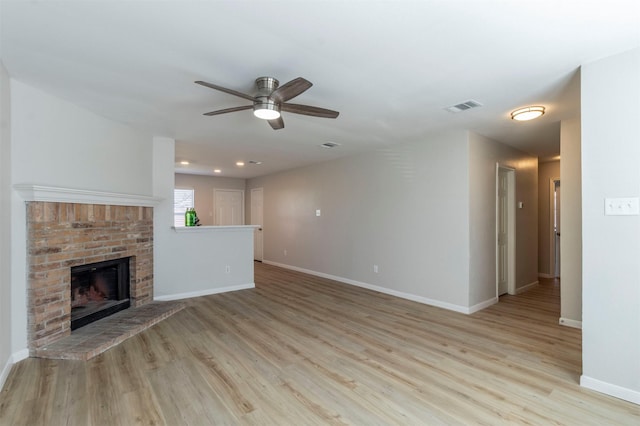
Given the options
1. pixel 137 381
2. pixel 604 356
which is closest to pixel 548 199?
pixel 604 356

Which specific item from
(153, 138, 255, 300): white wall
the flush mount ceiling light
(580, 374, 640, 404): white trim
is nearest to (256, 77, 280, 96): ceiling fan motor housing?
the flush mount ceiling light

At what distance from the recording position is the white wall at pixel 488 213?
4.04m

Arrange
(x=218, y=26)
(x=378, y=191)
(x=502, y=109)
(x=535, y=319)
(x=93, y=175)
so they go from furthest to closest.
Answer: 1. (x=378, y=191)
2. (x=535, y=319)
3. (x=93, y=175)
4. (x=502, y=109)
5. (x=218, y=26)

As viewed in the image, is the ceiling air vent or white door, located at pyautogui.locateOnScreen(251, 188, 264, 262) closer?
the ceiling air vent

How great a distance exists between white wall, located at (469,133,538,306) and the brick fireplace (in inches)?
175

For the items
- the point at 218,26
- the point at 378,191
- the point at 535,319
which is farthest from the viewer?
the point at 378,191

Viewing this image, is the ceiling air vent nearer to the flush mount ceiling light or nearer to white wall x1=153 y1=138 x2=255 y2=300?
the flush mount ceiling light

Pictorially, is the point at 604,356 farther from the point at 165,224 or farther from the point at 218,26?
the point at 165,224

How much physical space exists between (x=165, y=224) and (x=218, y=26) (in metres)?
3.42

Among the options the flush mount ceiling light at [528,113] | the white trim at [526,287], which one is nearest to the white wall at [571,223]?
the flush mount ceiling light at [528,113]

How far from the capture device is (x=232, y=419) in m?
1.90

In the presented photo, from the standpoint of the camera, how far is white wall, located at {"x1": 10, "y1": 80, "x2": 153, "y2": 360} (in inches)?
104

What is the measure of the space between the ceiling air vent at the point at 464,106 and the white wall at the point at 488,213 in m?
0.88

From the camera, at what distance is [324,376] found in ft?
7.91
